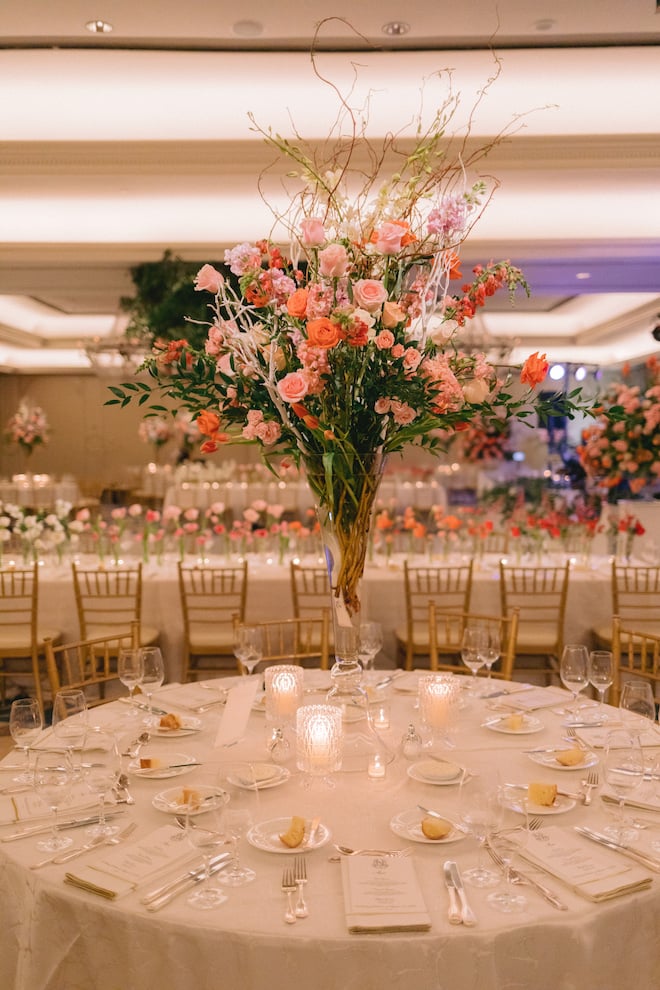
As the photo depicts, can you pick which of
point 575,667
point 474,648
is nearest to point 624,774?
point 575,667

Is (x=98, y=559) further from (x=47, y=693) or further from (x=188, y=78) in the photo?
(x=188, y=78)

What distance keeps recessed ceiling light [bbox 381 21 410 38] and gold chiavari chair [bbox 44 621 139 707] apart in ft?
10.2

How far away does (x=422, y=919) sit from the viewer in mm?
1511

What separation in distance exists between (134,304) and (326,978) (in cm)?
664

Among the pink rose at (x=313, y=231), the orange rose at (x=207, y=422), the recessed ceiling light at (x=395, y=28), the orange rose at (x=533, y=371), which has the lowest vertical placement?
the orange rose at (x=207, y=422)

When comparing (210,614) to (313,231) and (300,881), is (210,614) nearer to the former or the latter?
(313,231)

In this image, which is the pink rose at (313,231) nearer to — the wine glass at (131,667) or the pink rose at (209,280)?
the pink rose at (209,280)

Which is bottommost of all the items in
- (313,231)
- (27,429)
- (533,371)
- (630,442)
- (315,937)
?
(315,937)

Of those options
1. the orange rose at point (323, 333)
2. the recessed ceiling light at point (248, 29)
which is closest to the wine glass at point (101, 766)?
the orange rose at point (323, 333)

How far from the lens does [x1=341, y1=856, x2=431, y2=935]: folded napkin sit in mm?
1503

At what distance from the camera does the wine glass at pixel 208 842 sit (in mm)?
1599

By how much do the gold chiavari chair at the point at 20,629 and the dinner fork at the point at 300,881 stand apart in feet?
11.1

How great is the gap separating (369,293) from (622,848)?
4.41 feet

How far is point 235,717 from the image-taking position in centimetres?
221
